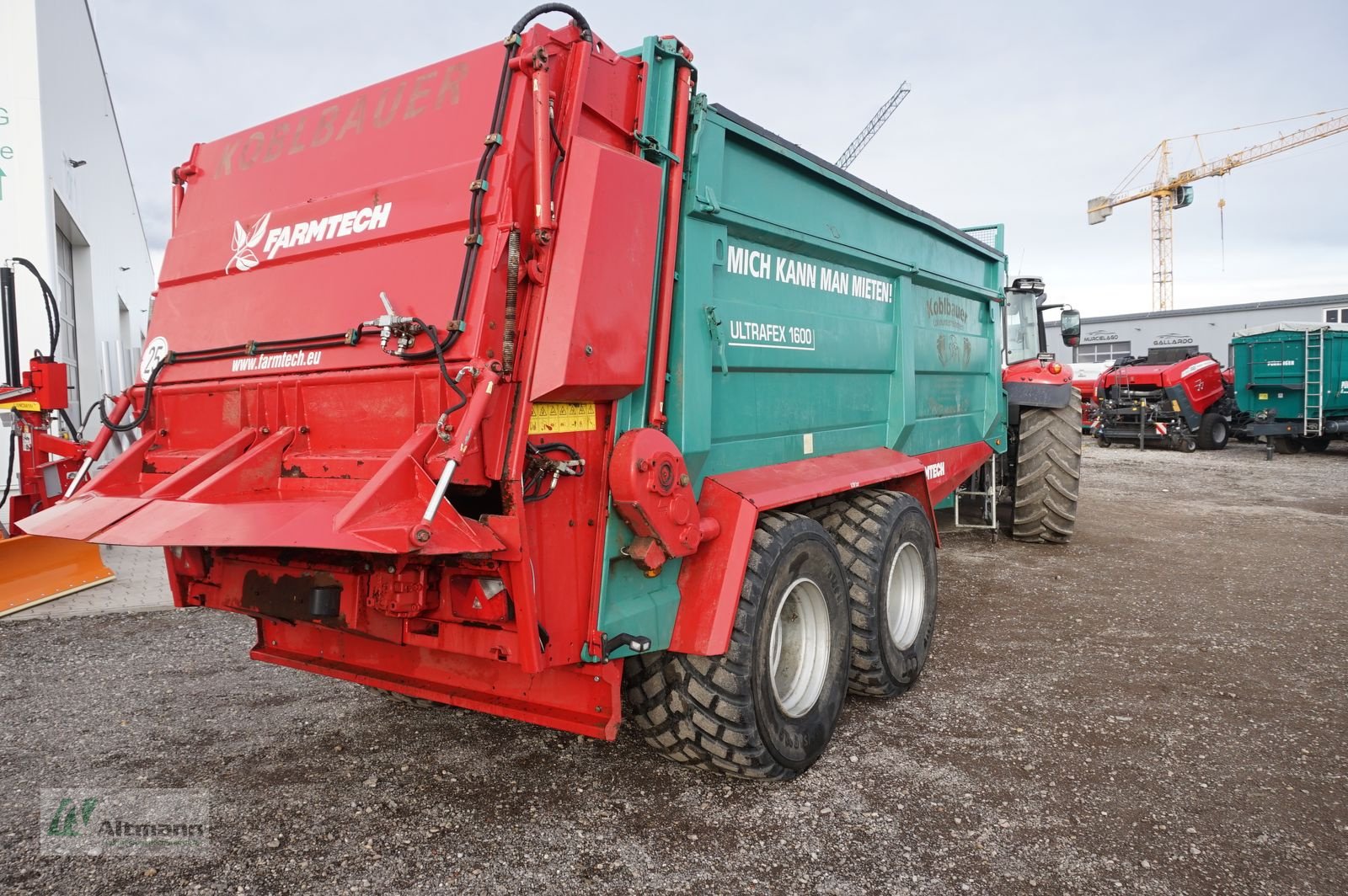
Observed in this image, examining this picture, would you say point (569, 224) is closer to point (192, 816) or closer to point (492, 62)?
point (492, 62)

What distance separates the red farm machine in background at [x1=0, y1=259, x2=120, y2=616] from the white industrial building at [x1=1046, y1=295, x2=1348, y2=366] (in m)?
29.8

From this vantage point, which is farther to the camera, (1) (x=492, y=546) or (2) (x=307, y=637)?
(2) (x=307, y=637)

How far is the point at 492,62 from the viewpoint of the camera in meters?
2.74

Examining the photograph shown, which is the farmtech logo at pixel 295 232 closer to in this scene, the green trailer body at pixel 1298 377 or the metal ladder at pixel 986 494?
the metal ladder at pixel 986 494

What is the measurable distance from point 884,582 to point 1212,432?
1765cm

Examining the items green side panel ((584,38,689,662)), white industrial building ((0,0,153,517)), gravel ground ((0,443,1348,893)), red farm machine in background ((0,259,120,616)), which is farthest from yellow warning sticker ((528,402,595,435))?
white industrial building ((0,0,153,517))

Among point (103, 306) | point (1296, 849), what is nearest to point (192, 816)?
point (1296, 849)

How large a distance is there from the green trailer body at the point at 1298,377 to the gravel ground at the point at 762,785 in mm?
13738

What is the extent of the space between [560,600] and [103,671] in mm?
3526

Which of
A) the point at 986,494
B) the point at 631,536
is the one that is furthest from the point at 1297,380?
the point at 631,536

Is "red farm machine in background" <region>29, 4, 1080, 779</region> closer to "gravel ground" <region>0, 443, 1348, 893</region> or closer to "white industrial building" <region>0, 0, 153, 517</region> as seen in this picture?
"gravel ground" <region>0, 443, 1348, 893</region>

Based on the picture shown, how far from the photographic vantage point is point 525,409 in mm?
2445

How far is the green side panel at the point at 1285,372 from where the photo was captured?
16250 mm

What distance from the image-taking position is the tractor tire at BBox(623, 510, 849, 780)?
9.68ft
